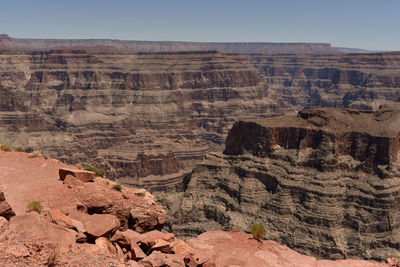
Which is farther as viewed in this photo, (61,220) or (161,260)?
(61,220)

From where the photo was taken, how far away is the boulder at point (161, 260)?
16141mm

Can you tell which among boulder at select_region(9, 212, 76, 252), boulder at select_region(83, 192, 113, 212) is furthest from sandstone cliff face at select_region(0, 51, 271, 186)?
boulder at select_region(9, 212, 76, 252)

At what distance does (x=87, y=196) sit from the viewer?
21.5 metres

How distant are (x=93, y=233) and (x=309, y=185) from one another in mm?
52646

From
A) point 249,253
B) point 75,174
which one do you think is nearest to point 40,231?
point 75,174

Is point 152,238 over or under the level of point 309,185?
over

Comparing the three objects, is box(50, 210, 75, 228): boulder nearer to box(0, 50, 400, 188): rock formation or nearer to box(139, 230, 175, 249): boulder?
box(139, 230, 175, 249): boulder

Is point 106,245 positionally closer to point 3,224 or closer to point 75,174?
point 3,224

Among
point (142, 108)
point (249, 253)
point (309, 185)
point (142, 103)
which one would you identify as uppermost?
point (249, 253)

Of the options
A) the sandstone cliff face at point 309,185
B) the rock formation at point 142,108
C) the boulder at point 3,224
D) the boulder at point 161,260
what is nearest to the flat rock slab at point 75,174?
the boulder at point 161,260

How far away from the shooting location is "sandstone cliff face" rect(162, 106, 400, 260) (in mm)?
59031

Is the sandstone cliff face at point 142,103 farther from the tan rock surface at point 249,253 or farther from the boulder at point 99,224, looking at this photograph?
the boulder at point 99,224

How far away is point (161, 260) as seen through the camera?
54.0 ft

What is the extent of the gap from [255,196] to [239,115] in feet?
383
